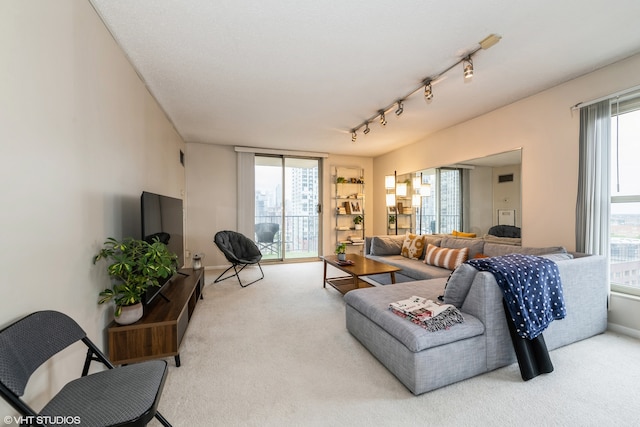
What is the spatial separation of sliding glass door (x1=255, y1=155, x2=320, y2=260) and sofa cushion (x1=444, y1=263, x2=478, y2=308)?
421 cm

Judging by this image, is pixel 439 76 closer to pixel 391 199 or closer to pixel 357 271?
pixel 357 271

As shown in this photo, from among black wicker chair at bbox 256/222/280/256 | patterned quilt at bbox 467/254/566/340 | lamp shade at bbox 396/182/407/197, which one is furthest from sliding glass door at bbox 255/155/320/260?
patterned quilt at bbox 467/254/566/340

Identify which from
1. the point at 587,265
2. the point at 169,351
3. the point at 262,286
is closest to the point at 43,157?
the point at 169,351

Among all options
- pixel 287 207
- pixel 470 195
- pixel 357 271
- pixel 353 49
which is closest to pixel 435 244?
pixel 470 195

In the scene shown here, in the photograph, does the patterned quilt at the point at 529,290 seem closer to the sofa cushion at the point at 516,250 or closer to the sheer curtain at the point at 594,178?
the sofa cushion at the point at 516,250

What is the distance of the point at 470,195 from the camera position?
3922 millimetres

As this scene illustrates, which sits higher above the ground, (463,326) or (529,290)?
(529,290)

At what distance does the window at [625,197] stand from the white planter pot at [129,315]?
421 centimetres

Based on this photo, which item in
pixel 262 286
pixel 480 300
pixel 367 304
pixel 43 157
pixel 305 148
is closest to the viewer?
pixel 43 157

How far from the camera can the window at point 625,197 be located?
2.35m

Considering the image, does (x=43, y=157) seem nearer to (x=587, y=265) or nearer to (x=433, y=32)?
(x=433, y=32)

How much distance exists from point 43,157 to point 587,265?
12.7 feet

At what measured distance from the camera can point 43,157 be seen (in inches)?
48.2

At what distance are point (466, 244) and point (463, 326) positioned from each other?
2171 mm
